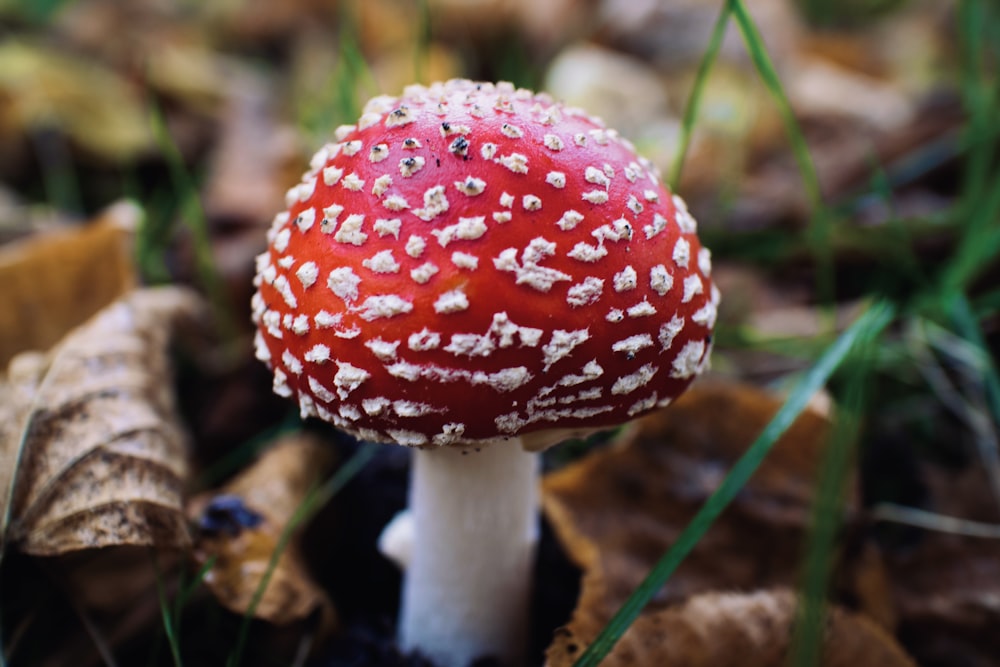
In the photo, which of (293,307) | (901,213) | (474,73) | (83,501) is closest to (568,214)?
(293,307)

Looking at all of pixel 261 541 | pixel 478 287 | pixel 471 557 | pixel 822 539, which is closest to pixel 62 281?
pixel 261 541

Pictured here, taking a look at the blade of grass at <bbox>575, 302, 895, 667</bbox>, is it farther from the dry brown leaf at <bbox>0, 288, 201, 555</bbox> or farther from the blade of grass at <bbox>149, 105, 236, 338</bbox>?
the blade of grass at <bbox>149, 105, 236, 338</bbox>

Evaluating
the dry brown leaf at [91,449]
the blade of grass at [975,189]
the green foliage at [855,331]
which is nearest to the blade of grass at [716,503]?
the green foliage at [855,331]

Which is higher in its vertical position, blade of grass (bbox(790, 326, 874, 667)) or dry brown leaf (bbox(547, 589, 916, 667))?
blade of grass (bbox(790, 326, 874, 667))

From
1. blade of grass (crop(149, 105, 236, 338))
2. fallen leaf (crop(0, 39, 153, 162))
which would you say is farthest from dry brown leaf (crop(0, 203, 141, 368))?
fallen leaf (crop(0, 39, 153, 162))

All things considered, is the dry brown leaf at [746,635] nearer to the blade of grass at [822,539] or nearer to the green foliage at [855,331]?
the green foliage at [855,331]

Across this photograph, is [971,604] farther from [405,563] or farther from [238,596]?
[238,596]
